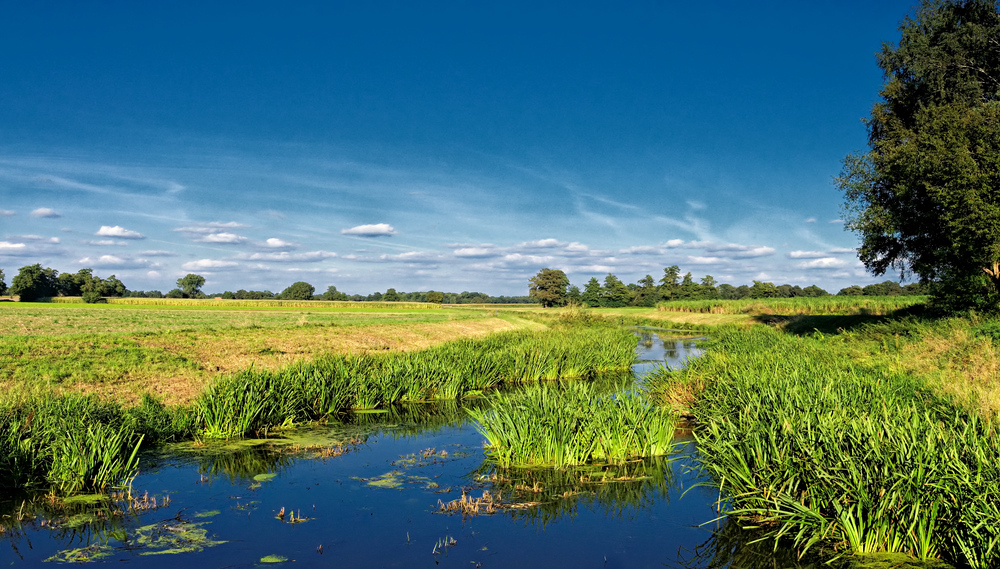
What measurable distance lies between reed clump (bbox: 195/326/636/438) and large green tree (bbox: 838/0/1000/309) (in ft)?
46.1

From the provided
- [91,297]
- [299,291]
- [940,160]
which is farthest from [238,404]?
[299,291]

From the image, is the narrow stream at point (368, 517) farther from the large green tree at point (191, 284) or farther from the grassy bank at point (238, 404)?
the large green tree at point (191, 284)

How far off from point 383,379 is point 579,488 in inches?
366

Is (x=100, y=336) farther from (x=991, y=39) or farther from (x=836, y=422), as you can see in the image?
(x=991, y=39)

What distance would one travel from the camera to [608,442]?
1054 centimetres

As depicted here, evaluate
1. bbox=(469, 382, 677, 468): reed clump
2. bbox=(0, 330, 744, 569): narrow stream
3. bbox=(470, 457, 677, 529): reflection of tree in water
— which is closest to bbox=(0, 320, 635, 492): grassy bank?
bbox=(0, 330, 744, 569): narrow stream

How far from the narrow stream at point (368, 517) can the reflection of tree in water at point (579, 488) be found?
0.10 ft

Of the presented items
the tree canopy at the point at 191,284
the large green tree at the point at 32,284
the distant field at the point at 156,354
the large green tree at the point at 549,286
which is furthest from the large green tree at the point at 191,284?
the distant field at the point at 156,354

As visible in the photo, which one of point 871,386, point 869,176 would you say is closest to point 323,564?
point 871,386

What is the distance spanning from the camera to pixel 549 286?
136m

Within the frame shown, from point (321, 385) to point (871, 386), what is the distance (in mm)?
Answer: 12855

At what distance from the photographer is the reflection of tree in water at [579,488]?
862 cm

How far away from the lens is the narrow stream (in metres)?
7.08

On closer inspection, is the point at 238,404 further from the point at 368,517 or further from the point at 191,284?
the point at 191,284
